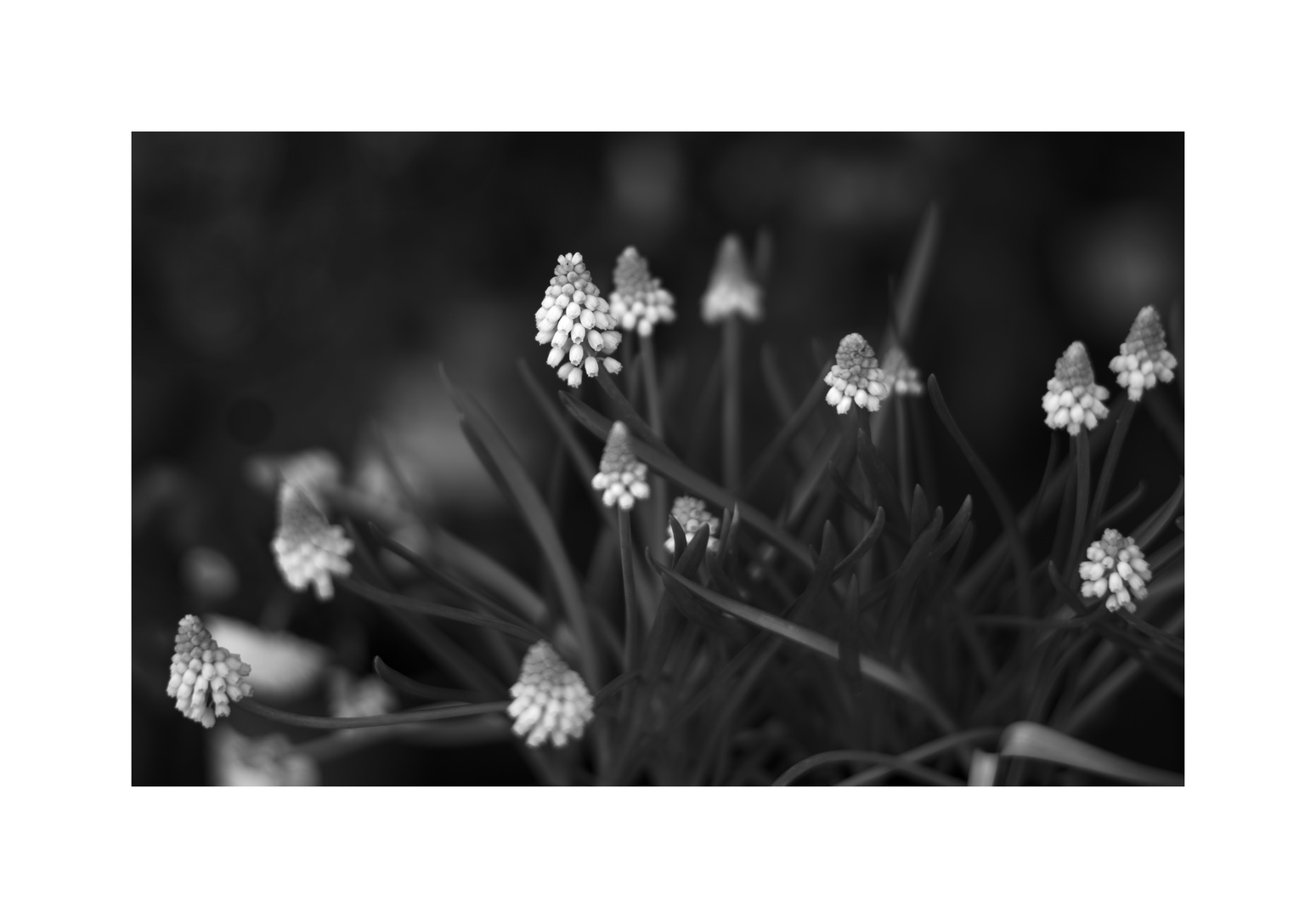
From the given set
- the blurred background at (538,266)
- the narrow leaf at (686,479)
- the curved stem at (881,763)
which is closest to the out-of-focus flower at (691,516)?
the narrow leaf at (686,479)

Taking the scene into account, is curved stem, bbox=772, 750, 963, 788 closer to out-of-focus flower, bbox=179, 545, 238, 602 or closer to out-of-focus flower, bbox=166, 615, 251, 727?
out-of-focus flower, bbox=166, 615, 251, 727

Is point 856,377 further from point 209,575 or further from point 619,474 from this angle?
point 209,575

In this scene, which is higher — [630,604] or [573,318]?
[573,318]

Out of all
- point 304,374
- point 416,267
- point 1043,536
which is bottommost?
point 1043,536

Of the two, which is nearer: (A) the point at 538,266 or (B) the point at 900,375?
(B) the point at 900,375

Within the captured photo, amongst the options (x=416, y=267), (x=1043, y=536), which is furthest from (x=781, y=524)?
(x=416, y=267)

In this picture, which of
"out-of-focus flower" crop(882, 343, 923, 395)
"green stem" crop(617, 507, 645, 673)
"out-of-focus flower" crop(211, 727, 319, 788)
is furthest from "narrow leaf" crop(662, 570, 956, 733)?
"out-of-focus flower" crop(211, 727, 319, 788)

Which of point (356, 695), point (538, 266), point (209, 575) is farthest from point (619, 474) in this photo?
point (538, 266)
